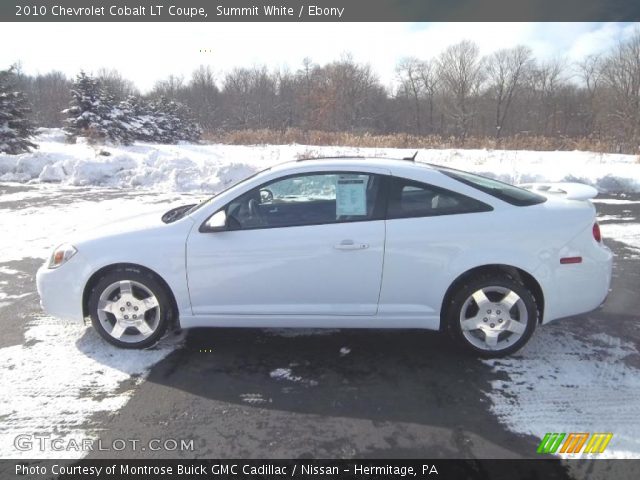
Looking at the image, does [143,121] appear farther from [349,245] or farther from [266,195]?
[349,245]

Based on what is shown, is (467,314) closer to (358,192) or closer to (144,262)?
(358,192)

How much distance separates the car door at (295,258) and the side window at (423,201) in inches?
5.1

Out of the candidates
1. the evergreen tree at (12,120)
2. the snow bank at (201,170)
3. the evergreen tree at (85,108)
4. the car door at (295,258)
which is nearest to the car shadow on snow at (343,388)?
the car door at (295,258)

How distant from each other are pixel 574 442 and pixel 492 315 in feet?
3.37

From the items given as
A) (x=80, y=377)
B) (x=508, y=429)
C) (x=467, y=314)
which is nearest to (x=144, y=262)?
(x=80, y=377)

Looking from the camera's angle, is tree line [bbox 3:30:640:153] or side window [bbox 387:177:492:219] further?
tree line [bbox 3:30:640:153]

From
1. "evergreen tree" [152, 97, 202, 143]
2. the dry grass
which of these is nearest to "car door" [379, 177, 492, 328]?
the dry grass

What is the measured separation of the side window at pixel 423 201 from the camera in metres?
3.28

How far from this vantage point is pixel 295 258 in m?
3.26

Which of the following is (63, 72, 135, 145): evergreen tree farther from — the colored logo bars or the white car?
the colored logo bars

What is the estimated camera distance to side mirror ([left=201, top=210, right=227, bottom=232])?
131 inches

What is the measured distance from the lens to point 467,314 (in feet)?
10.9

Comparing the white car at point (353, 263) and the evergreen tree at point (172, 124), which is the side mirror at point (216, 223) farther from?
the evergreen tree at point (172, 124)

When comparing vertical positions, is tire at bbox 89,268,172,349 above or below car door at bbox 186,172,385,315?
below
